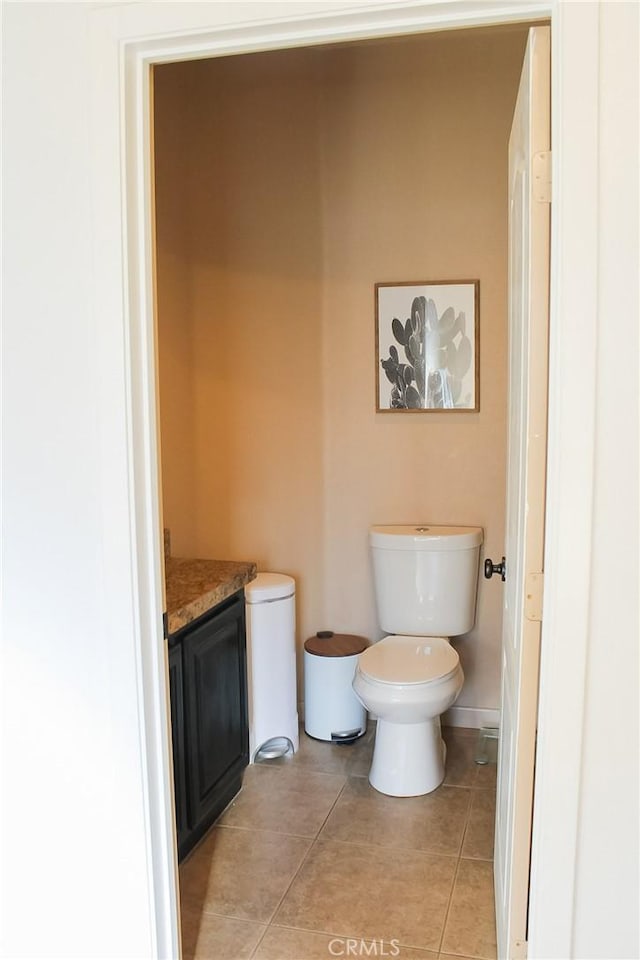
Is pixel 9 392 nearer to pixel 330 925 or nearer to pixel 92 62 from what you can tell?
pixel 92 62

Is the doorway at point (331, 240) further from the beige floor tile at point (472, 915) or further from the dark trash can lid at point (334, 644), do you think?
the beige floor tile at point (472, 915)

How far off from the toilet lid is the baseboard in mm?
396

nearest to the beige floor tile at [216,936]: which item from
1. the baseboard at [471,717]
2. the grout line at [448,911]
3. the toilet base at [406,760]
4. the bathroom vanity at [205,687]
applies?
the bathroom vanity at [205,687]

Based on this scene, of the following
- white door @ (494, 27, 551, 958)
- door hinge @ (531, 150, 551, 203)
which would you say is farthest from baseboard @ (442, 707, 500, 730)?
door hinge @ (531, 150, 551, 203)

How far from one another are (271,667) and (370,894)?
3.08 ft

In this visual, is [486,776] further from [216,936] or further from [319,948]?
[216,936]

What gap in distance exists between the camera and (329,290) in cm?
330

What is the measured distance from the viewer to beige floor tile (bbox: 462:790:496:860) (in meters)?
2.50

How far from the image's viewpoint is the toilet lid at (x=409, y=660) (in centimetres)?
278

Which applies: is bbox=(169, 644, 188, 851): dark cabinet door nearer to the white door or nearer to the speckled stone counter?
the speckled stone counter

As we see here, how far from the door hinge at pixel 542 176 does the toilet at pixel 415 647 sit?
1744 millimetres

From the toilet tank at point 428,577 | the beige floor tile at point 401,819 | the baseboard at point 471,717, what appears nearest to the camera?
the beige floor tile at point 401,819

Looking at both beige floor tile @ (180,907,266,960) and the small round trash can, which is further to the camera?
the small round trash can

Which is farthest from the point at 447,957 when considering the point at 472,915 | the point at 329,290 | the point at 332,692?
the point at 329,290
